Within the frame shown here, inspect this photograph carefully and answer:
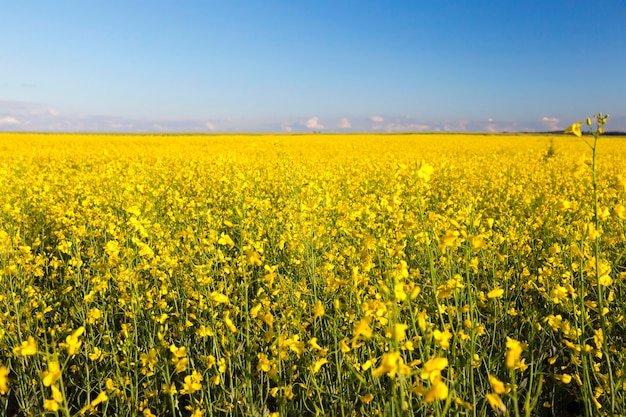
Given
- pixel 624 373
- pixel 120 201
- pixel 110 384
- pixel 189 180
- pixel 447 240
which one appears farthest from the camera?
pixel 189 180

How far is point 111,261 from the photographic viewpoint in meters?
2.75

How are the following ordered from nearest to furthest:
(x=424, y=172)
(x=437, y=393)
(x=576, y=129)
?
(x=437, y=393)
(x=424, y=172)
(x=576, y=129)

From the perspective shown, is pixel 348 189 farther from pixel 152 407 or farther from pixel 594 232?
pixel 594 232

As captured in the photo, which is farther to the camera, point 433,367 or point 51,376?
point 51,376

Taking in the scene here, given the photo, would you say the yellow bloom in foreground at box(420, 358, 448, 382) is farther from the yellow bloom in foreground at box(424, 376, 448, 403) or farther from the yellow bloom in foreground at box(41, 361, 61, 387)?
the yellow bloom in foreground at box(41, 361, 61, 387)

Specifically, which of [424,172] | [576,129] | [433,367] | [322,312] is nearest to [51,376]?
[322,312]

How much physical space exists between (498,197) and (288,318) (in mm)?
5640

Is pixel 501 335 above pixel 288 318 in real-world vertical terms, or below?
below

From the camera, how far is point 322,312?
5.53ft

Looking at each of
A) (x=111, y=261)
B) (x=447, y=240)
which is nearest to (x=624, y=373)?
(x=447, y=240)

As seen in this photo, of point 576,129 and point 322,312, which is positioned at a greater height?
point 576,129

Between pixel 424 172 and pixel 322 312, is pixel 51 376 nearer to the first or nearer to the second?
pixel 322 312

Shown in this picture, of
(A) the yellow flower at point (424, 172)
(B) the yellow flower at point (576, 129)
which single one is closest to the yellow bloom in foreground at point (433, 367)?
(A) the yellow flower at point (424, 172)

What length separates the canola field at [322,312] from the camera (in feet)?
5.47
